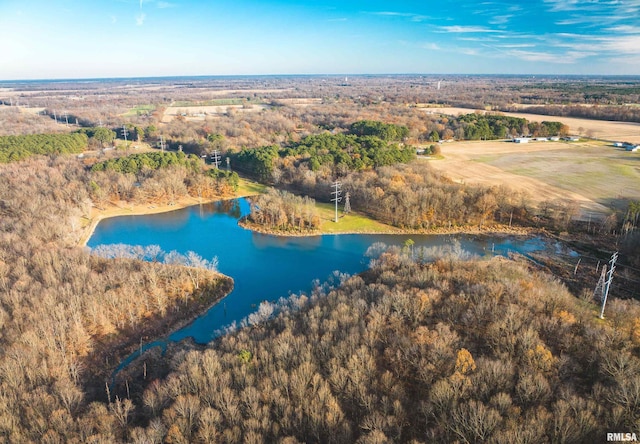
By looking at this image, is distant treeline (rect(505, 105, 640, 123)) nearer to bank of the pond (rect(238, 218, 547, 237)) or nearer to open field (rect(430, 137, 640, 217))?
open field (rect(430, 137, 640, 217))

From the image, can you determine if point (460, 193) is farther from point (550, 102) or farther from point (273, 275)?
point (550, 102)

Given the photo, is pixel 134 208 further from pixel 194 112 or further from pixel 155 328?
Answer: pixel 194 112

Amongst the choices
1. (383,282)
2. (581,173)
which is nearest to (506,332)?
(383,282)

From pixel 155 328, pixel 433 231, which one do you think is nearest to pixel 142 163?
pixel 155 328

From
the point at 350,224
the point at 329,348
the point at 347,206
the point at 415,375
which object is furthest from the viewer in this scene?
the point at 347,206

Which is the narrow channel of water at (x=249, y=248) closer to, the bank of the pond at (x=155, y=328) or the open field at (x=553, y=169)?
the bank of the pond at (x=155, y=328)
